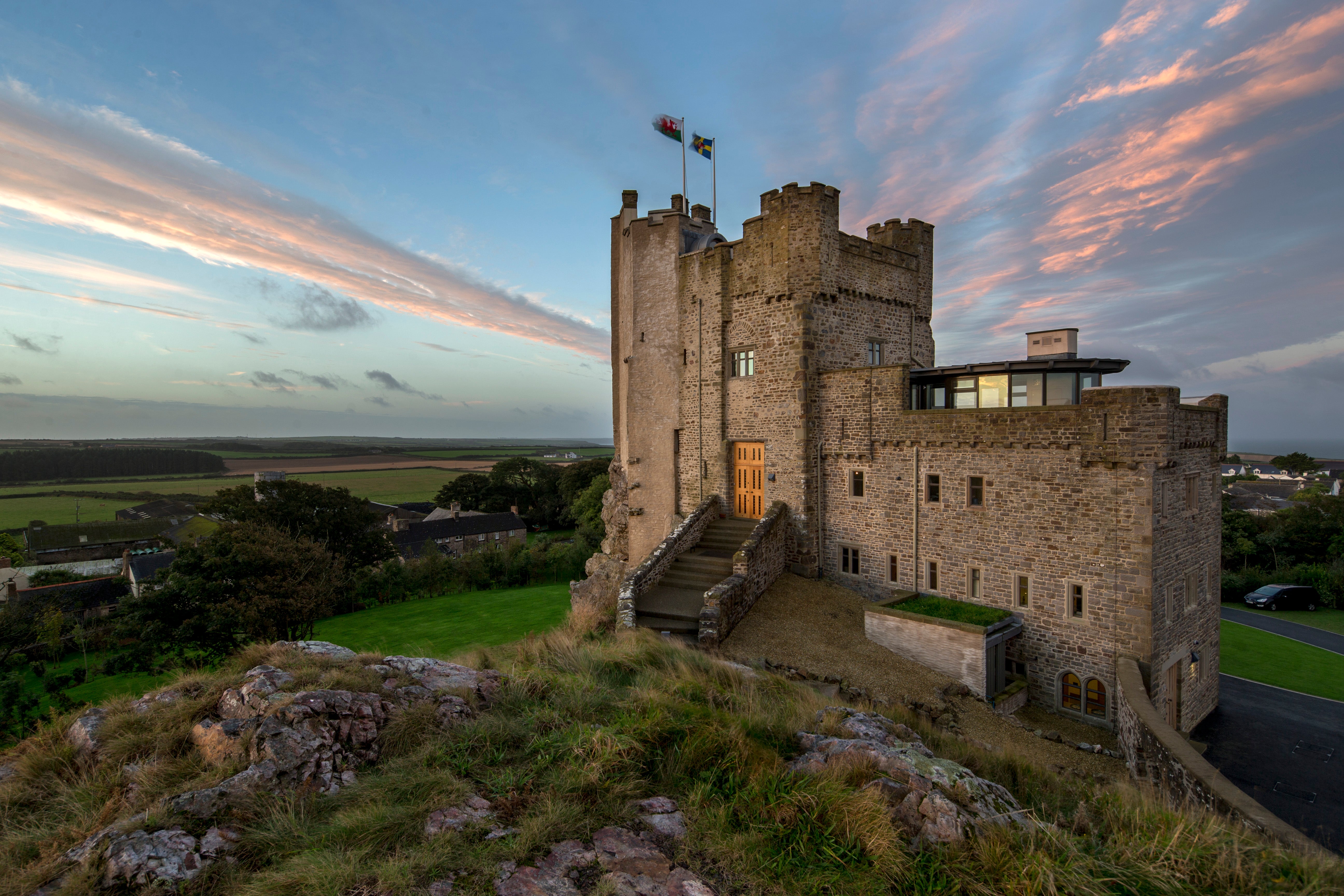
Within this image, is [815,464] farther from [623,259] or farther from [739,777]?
[739,777]

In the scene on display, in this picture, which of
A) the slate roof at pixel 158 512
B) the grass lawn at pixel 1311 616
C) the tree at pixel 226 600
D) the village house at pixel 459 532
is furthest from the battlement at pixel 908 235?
the slate roof at pixel 158 512

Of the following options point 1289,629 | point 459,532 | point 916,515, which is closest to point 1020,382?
point 916,515

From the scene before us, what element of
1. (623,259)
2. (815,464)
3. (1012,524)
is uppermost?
(623,259)

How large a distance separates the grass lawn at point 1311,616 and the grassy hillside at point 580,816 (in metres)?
37.9

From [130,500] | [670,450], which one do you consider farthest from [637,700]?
[130,500]

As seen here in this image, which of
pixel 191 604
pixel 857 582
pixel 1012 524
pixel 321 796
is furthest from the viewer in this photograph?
pixel 191 604

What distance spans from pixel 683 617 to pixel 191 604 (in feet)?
55.0

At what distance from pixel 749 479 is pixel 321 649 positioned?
14.2m

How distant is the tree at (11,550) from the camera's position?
46938 millimetres

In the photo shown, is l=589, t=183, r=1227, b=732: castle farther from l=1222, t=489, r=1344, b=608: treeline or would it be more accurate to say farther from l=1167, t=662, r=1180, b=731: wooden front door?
l=1222, t=489, r=1344, b=608: treeline

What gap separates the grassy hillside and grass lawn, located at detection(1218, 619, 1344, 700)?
1748 centimetres

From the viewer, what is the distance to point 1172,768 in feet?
32.9

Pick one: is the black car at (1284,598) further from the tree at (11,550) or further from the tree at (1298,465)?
the tree at (11,550)

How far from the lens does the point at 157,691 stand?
23.6 ft
